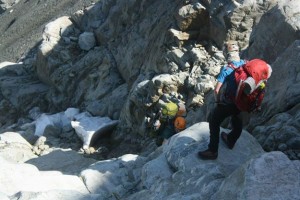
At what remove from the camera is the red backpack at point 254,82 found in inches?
293

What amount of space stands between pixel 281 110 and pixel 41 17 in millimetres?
35037

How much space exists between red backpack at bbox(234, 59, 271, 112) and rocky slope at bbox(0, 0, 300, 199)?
1163 mm

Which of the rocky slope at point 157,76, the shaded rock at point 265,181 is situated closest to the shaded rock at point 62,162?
the rocky slope at point 157,76

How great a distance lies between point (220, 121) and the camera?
8.20m

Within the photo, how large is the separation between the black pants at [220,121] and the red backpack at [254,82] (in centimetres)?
37

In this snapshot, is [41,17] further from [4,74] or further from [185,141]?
[185,141]

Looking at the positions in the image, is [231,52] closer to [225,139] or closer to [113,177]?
[225,139]

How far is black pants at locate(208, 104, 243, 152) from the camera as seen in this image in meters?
8.05

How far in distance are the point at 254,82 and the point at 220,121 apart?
1.15 m

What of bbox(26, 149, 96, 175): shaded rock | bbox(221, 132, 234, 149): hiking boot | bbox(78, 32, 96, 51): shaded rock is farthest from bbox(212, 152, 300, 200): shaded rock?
bbox(78, 32, 96, 51): shaded rock

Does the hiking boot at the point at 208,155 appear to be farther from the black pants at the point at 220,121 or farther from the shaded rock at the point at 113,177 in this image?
the shaded rock at the point at 113,177

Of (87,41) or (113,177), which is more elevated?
(113,177)

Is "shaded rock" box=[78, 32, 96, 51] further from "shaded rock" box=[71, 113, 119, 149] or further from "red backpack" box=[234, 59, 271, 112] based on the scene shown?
"red backpack" box=[234, 59, 271, 112]

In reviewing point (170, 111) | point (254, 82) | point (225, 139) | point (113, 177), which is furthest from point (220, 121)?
point (170, 111)
